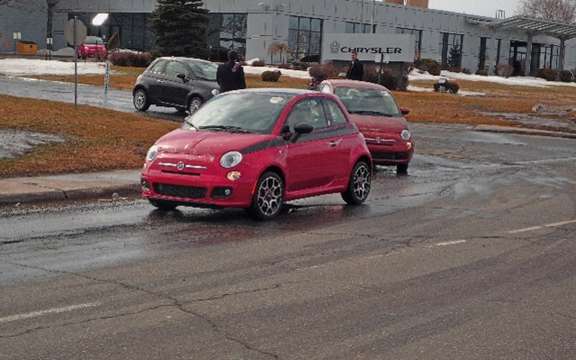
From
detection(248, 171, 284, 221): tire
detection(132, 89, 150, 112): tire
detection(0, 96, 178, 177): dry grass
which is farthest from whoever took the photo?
detection(132, 89, 150, 112): tire

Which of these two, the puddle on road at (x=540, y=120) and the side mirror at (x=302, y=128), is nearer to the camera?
the side mirror at (x=302, y=128)

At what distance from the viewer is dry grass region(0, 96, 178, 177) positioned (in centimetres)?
1568

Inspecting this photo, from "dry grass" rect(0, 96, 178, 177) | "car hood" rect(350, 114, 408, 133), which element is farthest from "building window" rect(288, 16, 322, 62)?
"car hood" rect(350, 114, 408, 133)

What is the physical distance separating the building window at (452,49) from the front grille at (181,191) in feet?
292

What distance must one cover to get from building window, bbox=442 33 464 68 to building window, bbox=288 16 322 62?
19.7m

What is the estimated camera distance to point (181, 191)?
462 inches

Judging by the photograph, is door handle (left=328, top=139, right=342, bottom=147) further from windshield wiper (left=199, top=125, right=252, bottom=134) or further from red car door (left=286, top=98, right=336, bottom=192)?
windshield wiper (left=199, top=125, right=252, bottom=134)

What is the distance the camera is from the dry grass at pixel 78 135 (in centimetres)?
1568

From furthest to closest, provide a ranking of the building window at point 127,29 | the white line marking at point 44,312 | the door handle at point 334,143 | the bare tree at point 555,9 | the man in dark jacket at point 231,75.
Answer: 1. the bare tree at point 555,9
2. the building window at point 127,29
3. the man in dark jacket at point 231,75
4. the door handle at point 334,143
5. the white line marking at point 44,312

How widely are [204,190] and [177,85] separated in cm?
1623

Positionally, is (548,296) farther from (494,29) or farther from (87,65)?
(494,29)

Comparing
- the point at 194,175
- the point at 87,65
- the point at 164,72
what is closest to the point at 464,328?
the point at 194,175

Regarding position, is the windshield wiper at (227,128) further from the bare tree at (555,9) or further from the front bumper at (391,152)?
the bare tree at (555,9)

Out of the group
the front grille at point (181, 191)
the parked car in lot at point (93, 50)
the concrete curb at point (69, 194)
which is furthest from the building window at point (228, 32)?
the front grille at point (181, 191)
